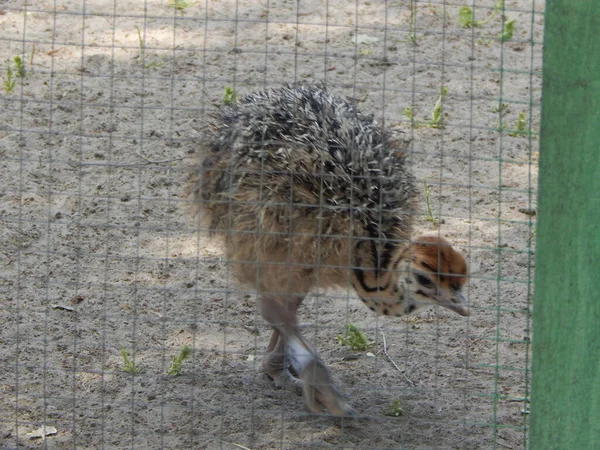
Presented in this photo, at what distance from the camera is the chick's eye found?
430 centimetres

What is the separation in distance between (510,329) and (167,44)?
3870mm

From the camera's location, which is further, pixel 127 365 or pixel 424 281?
pixel 127 365

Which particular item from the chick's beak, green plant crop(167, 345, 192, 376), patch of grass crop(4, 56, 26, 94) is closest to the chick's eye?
the chick's beak

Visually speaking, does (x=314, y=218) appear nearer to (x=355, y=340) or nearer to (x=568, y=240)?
(x=355, y=340)

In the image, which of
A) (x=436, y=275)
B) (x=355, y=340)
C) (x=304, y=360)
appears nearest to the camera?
(x=436, y=275)

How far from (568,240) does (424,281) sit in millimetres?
1020

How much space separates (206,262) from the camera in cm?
581

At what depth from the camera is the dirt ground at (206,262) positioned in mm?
4453

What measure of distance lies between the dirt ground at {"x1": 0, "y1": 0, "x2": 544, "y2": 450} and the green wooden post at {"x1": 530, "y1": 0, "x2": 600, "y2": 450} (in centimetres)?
13

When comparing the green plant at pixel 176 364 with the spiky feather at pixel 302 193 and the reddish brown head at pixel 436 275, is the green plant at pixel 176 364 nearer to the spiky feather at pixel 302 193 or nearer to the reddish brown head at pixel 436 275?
the spiky feather at pixel 302 193

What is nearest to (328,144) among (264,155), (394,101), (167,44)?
(264,155)

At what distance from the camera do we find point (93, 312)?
5.34 m

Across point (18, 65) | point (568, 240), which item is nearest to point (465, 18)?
point (18, 65)

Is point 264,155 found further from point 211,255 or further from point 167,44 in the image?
point 167,44
